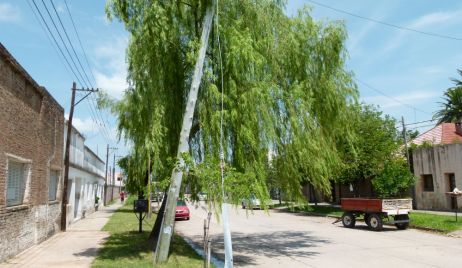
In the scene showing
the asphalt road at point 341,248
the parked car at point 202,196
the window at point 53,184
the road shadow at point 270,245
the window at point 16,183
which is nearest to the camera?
the parked car at point 202,196

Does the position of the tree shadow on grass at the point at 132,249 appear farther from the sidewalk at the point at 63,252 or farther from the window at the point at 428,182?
the window at the point at 428,182

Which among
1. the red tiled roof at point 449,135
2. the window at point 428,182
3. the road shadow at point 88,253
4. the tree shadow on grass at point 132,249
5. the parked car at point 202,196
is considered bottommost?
the road shadow at point 88,253

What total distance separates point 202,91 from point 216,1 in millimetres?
2453

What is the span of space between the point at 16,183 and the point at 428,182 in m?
26.3

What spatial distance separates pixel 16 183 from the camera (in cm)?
1297

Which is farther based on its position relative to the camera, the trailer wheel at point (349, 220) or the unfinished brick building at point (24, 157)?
the trailer wheel at point (349, 220)

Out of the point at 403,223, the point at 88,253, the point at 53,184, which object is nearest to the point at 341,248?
the point at 403,223

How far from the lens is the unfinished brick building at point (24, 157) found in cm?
1116

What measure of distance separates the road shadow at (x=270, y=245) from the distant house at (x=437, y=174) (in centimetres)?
1275

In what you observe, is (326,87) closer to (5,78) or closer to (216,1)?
(216,1)

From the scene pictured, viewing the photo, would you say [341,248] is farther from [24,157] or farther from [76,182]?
[76,182]

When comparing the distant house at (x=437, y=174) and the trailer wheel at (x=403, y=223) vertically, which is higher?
the distant house at (x=437, y=174)

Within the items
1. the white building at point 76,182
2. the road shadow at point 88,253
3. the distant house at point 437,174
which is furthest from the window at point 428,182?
the road shadow at point 88,253

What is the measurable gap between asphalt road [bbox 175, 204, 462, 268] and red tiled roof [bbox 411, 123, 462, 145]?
2101 cm
